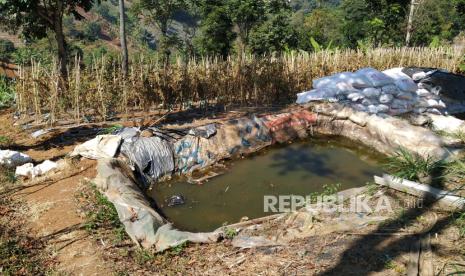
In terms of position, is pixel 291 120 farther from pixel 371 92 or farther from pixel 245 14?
pixel 245 14

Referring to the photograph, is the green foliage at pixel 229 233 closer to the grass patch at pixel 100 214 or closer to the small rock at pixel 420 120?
the grass patch at pixel 100 214

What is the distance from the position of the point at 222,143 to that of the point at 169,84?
2.14m

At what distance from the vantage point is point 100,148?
5480 mm

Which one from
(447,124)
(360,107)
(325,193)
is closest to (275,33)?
(360,107)

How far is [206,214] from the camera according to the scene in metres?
4.72

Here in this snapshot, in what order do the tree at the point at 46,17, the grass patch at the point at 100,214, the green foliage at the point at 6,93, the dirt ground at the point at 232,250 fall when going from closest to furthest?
1. the dirt ground at the point at 232,250
2. the grass patch at the point at 100,214
3. the tree at the point at 46,17
4. the green foliage at the point at 6,93

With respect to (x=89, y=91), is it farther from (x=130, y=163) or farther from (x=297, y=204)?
(x=297, y=204)

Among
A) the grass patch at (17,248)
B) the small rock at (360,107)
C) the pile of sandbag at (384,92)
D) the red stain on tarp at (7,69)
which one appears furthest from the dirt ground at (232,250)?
the red stain on tarp at (7,69)

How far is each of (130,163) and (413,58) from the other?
30.9 feet

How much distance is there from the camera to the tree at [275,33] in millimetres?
18109

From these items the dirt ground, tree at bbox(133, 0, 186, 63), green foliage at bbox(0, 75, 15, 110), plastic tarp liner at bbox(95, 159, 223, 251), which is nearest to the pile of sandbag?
the dirt ground

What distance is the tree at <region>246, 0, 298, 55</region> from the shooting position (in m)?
18.1

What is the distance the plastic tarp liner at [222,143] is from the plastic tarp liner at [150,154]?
176 mm

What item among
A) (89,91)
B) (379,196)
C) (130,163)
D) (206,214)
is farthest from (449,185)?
(89,91)
